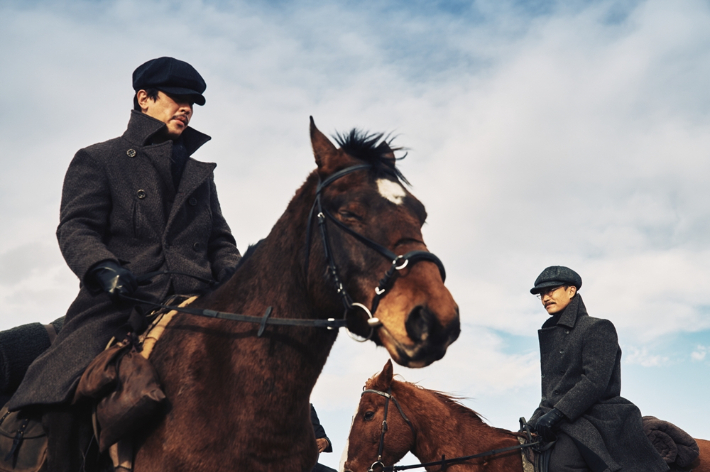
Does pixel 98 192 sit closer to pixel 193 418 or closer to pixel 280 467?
pixel 193 418

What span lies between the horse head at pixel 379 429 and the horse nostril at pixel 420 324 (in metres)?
5.95

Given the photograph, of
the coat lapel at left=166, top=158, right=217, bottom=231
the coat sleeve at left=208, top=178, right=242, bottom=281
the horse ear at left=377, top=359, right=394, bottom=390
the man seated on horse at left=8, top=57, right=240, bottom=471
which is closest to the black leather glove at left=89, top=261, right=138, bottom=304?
the man seated on horse at left=8, top=57, right=240, bottom=471

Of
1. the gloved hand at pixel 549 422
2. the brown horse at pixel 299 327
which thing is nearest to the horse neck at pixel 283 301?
the brown horse at pixel 299 327

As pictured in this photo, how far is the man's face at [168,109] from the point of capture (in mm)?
4613

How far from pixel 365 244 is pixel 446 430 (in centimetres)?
581

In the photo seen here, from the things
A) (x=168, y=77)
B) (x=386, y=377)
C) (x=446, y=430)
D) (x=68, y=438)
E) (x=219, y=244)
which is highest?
(x=168, y=77)

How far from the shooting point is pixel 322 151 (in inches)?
143

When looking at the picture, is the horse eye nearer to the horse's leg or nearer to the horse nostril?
the horse nostril

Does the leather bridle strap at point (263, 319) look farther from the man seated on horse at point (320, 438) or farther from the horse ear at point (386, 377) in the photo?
the horse ear at point (386, 377)

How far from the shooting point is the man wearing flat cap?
24.3ft

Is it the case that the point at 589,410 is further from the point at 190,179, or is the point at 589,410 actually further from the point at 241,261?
the point at 190,179

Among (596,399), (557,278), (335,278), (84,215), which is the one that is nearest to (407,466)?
(596,399)

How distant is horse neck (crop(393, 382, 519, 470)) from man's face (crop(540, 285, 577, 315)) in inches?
76.0

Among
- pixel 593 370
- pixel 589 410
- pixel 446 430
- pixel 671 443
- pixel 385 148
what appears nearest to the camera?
pixel 385 148
